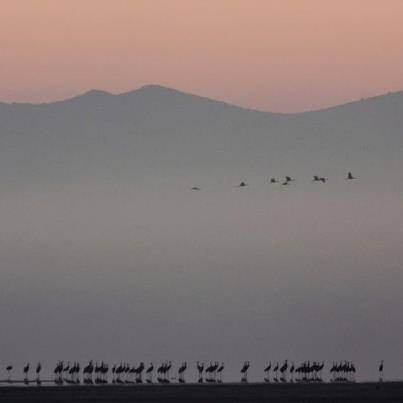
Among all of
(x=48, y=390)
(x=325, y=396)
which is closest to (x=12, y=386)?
(x=48, y=390)

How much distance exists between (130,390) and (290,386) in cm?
1118

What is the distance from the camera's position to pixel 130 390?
18538 cm

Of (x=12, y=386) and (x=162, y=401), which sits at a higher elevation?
(x=12, y=386)

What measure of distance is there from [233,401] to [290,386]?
26.6 metres

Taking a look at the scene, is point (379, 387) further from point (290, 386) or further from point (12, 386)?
point (12, 386)

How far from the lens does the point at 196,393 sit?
177125 mm

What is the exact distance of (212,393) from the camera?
177500 mm

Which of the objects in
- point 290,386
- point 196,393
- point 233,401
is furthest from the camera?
point 290,386

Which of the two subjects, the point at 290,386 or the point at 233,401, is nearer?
the point at 233,401

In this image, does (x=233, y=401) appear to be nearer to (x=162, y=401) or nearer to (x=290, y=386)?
(x=162, y=401)

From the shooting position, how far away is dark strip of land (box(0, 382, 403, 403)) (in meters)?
167

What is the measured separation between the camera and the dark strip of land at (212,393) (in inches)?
6590

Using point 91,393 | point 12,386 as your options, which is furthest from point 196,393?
point 12,386

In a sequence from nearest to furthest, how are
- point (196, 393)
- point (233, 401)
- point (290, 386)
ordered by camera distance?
1. point (233, 401)
2. point (196, 393)
3. point (290, 386)
